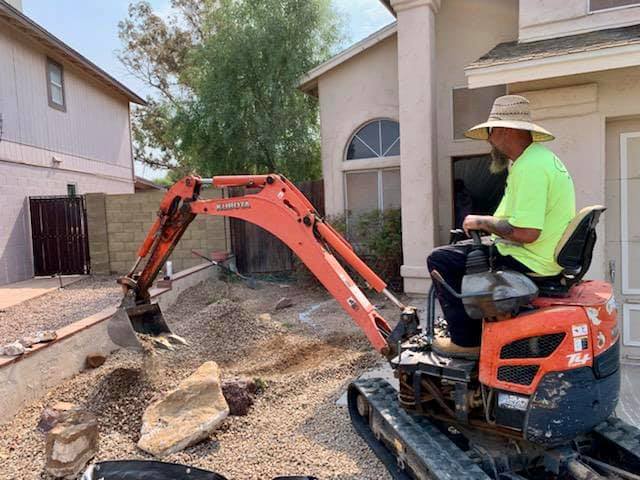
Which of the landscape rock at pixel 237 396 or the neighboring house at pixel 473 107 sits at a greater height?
the neighboring house at pixel 473 107

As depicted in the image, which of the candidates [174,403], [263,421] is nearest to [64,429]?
[174,403]

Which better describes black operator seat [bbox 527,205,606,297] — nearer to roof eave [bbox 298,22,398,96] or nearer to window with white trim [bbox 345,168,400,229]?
window with white trim [bbox 345,168,400,229]

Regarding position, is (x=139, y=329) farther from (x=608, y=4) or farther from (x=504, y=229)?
(x=608, y=4)

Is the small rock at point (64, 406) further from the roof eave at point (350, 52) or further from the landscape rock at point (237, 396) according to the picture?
the roof eave at point (350, 52)

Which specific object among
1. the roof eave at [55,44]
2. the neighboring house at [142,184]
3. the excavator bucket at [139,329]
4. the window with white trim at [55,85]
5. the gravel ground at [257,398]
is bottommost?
the gravel ground at [257,398]

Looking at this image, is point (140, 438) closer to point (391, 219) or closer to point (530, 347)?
point (530, 347)

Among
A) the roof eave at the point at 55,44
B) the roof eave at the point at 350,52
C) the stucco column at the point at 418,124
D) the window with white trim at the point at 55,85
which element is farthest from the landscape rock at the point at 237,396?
the window with white trim at the point at 55,85

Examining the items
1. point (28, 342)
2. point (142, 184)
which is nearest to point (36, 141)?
point (142, 184)

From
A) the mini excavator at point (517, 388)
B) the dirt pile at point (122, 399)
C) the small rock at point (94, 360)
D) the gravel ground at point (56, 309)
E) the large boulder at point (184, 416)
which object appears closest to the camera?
the mini excavator at point (517, 388)

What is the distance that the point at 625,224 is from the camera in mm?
5141

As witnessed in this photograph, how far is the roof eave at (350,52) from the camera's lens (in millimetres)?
9602

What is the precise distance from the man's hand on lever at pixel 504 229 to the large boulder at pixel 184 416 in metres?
2.45

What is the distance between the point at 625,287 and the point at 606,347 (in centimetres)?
295

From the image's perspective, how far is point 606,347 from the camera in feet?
8.87
